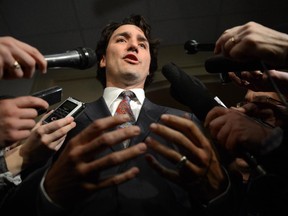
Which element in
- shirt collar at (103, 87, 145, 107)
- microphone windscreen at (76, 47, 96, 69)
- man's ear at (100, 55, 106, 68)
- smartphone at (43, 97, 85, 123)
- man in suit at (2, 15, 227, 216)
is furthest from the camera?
man's ear at (100, 55, 106, 68)

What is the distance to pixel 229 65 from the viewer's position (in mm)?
733

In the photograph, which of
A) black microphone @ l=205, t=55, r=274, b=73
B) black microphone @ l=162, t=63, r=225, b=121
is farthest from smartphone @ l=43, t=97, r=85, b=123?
black microphone @ l=205, t=55, r=274, b=73

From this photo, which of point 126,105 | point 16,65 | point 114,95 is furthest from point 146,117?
point 16,65

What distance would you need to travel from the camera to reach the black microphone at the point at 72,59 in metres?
0.75

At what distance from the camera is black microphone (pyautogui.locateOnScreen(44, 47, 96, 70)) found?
2.47 ft

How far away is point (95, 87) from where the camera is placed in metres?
2.39

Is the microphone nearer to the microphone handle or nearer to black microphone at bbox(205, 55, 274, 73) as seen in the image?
black microphone at bbox(205, 55, 274, 73)

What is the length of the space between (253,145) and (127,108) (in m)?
0.58

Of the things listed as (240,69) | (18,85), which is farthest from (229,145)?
(18,85)

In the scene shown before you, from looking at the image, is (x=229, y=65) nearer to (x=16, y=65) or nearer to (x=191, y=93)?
(x=191, y=93)

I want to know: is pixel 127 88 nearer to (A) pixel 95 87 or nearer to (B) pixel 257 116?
(B) pixel 257 116

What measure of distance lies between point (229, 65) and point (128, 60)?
640 mm

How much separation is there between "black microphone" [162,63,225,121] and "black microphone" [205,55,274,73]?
0.06 m

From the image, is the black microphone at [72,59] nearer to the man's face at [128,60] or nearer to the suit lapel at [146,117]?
the suit lapel at [146,117]
